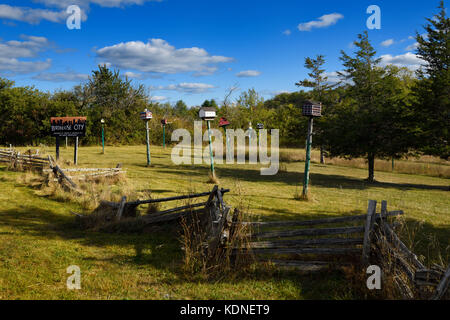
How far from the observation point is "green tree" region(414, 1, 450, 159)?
16.6 metres

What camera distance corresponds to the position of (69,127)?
663 inches

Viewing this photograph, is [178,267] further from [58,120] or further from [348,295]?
[58,120]

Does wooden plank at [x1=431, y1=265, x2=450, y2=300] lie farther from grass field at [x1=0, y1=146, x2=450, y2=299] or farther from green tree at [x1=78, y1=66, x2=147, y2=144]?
green tree at [x1=78, y1=66, x2=147, y2=144]

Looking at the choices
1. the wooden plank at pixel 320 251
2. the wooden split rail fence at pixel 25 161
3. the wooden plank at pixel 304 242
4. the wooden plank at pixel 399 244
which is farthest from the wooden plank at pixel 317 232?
the wooden split rail fence at pixel 25 161

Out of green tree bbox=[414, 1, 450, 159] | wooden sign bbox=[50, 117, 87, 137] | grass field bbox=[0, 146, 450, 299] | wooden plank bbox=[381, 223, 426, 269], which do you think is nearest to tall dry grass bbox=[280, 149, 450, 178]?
green tree bbox=[414, 1, 450, 159]

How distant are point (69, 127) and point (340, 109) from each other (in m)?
16.7

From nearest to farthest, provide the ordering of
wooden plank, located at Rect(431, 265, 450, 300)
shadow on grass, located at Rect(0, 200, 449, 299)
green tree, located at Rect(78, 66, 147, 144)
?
wooden plank, located at Rect(431, 265, 450, 300), shadow on grass, located at Rect(0, 200, 449, 299), green tree, located at Rect(78, 66, 147, 144)

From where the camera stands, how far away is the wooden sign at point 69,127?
1681 cm

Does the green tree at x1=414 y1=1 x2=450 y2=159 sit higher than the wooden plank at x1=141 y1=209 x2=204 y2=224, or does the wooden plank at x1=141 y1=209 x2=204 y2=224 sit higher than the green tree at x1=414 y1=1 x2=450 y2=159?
the green tree at x1=414 y1=1 x2=450 y2=159

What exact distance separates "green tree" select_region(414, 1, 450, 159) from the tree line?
0.04 meters

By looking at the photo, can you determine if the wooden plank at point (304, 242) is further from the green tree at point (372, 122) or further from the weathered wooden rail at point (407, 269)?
the green tree at point (372, 122)

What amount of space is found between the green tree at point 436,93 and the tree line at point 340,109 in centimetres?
4

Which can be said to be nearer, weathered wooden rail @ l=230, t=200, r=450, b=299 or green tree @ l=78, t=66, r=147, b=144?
weathered wooden rail @ l=230, t=200, r=450, b=299
